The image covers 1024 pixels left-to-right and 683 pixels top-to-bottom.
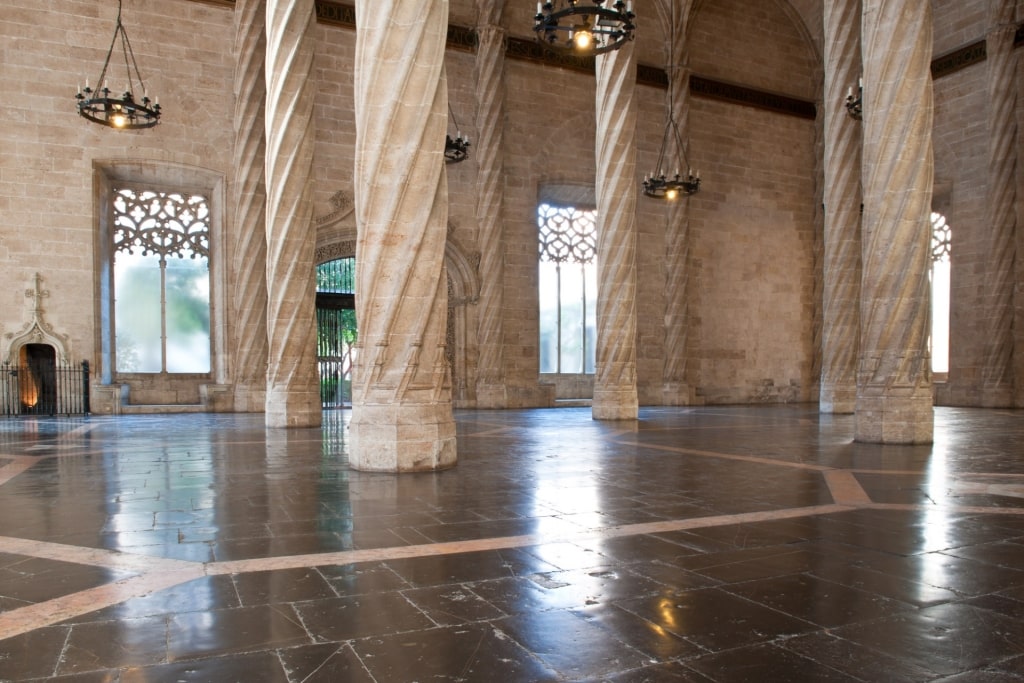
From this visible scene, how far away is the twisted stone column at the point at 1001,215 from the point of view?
2077cm

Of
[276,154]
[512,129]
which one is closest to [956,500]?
[276,154]

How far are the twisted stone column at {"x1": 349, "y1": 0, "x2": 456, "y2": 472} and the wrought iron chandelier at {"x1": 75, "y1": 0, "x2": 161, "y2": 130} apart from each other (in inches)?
353

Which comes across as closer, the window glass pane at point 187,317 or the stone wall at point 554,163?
the stone wall at point 554,163

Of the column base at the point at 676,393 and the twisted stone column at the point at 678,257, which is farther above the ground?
the twisted stone column at the point at 678,257

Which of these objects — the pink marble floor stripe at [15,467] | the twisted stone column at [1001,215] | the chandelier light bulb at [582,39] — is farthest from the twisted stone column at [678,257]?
the pink marble floor stripe at [15,467]

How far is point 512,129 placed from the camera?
21562 mm

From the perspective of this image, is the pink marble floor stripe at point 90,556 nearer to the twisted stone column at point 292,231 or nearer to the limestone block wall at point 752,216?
the twisted stone column at point 292,231

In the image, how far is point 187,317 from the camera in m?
19.2

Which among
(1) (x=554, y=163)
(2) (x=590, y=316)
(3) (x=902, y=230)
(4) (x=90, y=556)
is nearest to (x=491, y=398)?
(2) (x=590, y=316)

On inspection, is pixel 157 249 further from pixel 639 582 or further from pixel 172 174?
pixel 639 582

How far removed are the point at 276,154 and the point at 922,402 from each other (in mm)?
10000

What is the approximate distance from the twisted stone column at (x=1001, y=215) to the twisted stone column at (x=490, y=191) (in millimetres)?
13233

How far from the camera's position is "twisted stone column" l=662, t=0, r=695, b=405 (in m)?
22.9

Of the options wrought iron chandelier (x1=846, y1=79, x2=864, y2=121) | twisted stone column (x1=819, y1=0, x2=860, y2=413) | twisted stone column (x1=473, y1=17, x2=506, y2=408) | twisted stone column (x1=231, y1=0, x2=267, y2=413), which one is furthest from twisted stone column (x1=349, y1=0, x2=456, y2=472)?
twisted stone column (x1=473, y1=17, x2=506, y2=408)
